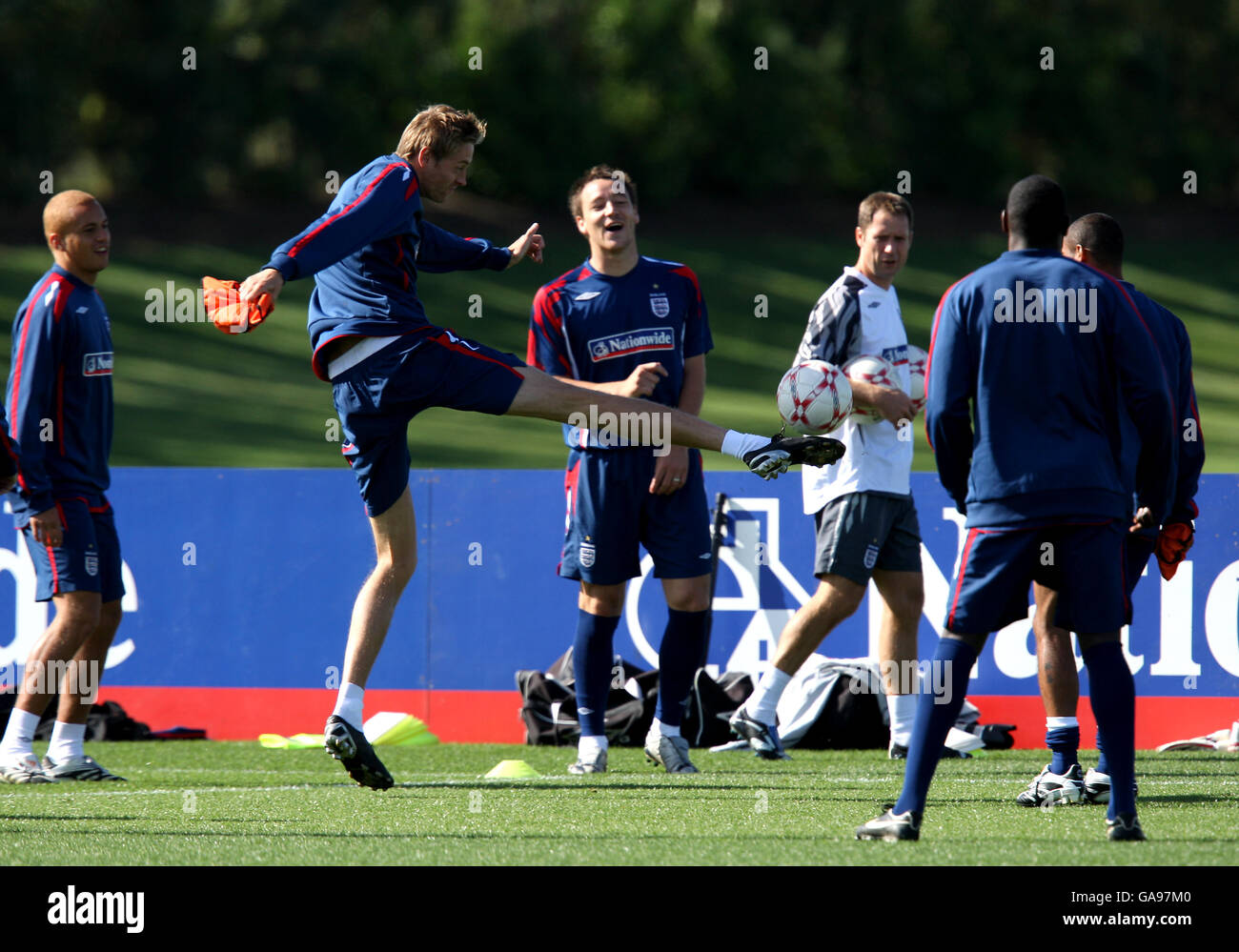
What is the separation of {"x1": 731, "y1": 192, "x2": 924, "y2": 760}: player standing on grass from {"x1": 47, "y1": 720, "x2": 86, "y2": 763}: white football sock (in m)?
2.96

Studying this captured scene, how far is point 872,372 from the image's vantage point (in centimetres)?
Result: 739

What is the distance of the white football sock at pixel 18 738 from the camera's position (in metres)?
7.07

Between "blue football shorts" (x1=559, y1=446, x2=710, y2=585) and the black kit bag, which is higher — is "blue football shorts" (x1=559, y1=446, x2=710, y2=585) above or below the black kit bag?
above

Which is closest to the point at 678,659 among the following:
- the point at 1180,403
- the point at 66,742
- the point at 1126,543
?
the point at 1126,543

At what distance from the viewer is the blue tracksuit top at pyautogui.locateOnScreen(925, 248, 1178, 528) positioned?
4.57 m

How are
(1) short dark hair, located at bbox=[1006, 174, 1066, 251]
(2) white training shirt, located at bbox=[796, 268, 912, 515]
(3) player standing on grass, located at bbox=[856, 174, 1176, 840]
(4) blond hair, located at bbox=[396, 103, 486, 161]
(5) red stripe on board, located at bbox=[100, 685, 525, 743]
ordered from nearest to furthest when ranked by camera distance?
(3) player standing on grass, located at bbox=[856, 174, 1176, 840] < (1) short dark hair, located at bbox=[1006, 174, 1066, 251] < (4) blond hair, located at bbox=[396, 103, 486, 161] < (2) white training shirt, located at bbox=[796, 268, 912, 515] < (5) red stripe on board, located at bbox=[100, 685, 525, 743]

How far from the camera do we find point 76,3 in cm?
3350

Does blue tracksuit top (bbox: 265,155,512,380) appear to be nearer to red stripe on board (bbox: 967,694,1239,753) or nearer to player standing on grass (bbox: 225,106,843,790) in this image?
player standing on grass (bbox: 225,106,843,790)

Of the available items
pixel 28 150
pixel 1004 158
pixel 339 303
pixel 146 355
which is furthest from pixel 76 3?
pixel 339 303

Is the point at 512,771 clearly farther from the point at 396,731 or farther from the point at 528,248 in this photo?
the point at 528,248

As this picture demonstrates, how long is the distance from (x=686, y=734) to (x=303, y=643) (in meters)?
2.17

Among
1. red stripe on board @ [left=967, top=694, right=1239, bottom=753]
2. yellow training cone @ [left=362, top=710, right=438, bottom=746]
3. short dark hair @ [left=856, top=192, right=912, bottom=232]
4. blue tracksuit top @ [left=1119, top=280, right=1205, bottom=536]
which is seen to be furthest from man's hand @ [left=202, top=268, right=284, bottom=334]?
red stripe on board @ [left=967, top=694, right=1239, bottom=753]

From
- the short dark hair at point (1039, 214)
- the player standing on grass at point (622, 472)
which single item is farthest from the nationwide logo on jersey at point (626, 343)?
the short dark hair at point (1039, 214)

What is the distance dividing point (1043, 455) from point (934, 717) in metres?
0.79
